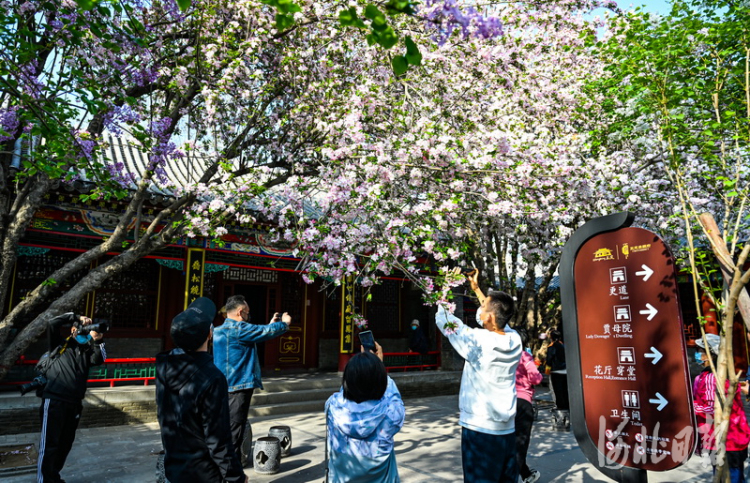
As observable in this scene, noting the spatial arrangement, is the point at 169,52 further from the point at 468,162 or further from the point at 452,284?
the point at 452,284

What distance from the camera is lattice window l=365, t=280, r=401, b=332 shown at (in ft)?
46.4

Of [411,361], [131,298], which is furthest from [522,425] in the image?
[131,298]

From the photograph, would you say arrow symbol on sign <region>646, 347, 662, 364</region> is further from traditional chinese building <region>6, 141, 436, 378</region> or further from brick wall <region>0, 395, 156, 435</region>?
brick wall <region>0, 395, 156, 435</region>

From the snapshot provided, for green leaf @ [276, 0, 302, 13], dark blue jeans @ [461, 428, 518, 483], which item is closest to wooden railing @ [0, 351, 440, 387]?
dark blue jeans @ [461, 428, 518, 483]

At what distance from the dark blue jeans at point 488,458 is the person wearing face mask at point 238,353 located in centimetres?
218

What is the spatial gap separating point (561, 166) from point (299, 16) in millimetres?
4175

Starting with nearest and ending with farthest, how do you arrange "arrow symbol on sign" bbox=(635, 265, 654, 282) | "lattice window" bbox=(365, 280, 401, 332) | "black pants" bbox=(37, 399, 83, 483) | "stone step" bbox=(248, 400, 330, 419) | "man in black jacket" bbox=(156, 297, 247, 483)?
"man in black jacket" bbox=(156, 297, 247, 483) < "arrow symbol on sign" bbox=(635, 265, 654, 282) < "black pants" bbox=(37, 399, 83, 483) < "stone step" bbox=(248, 400, 330, 419) < "lattice window" bbox=(365, 280, 401, 332)

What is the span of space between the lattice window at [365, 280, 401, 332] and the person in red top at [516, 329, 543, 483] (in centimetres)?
886

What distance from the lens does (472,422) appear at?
130 inches

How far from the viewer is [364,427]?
2.68m

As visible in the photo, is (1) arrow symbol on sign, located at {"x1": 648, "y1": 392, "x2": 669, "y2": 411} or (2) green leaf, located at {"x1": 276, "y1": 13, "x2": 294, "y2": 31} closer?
(2) green leaf, located at {"x1": 276, "y1": 13, "x2": 294, "y2": 31}

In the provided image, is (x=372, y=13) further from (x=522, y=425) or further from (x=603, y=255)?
(x=522, y=425)

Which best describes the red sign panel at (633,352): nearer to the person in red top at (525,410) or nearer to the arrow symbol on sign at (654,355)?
the arrow symbol on sign at (654,355)

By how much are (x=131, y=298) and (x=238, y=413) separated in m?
7.02
